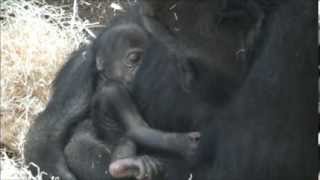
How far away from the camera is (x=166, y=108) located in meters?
2.13

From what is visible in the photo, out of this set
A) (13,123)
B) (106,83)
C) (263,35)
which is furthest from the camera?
(13,123)

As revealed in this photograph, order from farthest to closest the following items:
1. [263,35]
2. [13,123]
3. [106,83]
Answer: [13,123] → [106,83] → [263,35]

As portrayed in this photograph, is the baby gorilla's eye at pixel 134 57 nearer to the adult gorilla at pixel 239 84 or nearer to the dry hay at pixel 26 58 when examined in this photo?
the adult gorilla at pixel 239 84

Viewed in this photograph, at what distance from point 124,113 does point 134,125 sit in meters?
0.05

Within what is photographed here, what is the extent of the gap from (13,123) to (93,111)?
0.28m

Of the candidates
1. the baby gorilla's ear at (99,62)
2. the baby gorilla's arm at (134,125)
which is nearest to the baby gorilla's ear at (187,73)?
the baby gorilla's arm at (134,125)

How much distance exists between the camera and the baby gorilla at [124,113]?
2070 millimetres

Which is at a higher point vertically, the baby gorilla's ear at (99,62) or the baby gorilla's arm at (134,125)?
the baby gorilla's ear at (99,62)

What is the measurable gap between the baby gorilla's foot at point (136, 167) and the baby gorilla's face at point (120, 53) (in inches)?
8.8

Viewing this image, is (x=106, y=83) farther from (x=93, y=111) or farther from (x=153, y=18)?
(x=153, y=18)

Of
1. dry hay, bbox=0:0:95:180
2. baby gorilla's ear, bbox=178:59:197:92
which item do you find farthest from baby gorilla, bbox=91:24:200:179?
dry hay, bbox=0:0:95:180

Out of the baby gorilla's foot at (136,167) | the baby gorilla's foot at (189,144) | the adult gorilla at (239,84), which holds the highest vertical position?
the adult gorilla at (239,84)

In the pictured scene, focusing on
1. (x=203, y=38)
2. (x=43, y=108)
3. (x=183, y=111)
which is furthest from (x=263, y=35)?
(x=43, y=108)

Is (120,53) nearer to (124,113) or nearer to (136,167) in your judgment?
(124,113)
